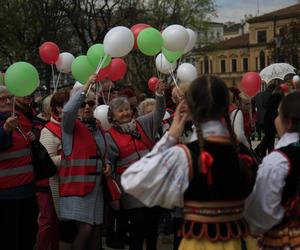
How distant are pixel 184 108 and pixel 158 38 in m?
2.96

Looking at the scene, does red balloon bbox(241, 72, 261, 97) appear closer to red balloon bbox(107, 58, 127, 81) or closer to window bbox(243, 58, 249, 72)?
red balloon bbox(107, 58, 127, 81)

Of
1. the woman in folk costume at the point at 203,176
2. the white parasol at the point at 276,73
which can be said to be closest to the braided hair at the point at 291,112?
the woman in folk costume at the point at 203,176

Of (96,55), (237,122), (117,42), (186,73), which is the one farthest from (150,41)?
(237,122)

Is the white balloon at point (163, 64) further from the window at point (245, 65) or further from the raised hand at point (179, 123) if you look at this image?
the window at point (245, 65)

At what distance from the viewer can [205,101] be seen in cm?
317

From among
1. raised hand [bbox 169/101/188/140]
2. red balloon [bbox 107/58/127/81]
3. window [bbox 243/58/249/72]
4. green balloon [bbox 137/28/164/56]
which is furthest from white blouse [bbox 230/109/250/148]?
window [bbox 243/58/249/72]

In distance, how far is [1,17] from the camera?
1024 inches

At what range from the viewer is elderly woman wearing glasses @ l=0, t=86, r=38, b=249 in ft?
16.1

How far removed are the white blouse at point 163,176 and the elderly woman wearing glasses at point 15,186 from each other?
199cm

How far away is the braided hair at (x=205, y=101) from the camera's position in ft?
10.4

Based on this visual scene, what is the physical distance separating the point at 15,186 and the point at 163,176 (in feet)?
7.35

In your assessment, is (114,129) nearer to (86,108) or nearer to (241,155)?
(86,108)

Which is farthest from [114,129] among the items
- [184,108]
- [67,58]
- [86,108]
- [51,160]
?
[67,58]

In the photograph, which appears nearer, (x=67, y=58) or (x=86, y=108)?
(x=86, y=108)
